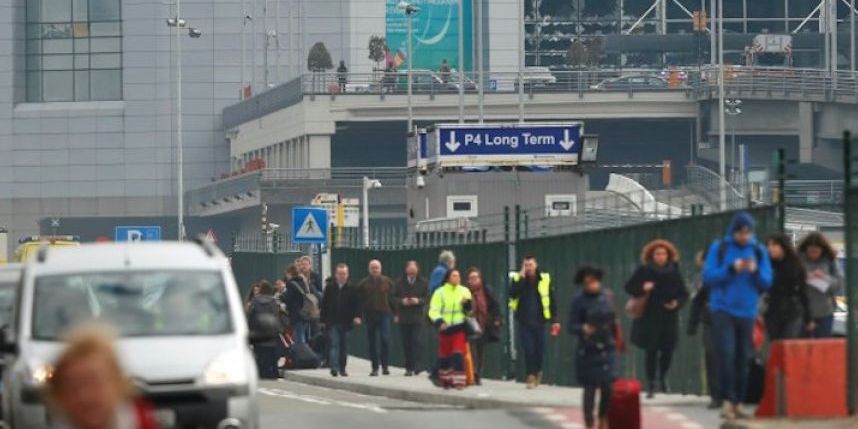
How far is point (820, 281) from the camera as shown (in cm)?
2250

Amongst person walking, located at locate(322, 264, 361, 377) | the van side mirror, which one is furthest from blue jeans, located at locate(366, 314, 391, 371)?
the van side mirror

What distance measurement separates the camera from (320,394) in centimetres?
3322

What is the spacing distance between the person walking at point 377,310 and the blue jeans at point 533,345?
643cm

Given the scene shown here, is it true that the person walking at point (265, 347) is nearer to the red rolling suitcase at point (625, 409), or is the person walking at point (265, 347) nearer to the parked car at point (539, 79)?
the red rolling suitcase at point (625, 409)

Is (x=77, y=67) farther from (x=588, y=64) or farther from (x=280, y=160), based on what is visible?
(x=588, y=64)

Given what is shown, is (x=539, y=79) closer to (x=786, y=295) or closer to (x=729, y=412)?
(x=786, y=295)

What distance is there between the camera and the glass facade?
132 m

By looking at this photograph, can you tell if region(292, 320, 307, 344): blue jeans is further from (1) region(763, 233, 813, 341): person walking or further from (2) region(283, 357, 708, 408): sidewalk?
(1) region(763, 233, 813, 341): person walking

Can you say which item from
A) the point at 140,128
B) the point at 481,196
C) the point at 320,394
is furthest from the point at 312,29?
the point at 320,394

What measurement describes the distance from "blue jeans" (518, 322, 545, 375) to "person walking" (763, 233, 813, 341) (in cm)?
838

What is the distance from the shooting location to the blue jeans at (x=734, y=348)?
20891 millimetres

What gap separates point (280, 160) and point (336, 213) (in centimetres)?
6492

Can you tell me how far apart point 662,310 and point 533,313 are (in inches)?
241

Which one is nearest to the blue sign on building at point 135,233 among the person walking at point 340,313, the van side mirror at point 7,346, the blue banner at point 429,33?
the person walking at point 340,313
